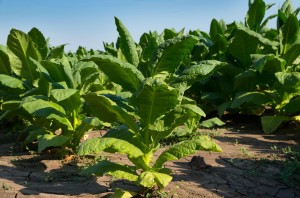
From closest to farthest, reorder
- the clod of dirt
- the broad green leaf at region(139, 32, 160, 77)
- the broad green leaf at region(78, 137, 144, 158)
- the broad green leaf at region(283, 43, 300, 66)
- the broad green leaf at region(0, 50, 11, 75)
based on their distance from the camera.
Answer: the broad green leaf at region(78, 137, 144, 158) → the broad green leaf at region(139, 32, 160, 77) → the clod of dirt → the broad green leaf at region(283, 43, 300, 66) → the broad green leaf at region(0, 50, 11, 75)

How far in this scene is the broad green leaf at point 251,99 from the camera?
502 centimetres

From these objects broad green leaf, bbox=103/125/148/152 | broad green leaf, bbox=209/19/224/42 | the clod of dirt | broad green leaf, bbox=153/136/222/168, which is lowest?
the clod of dirt

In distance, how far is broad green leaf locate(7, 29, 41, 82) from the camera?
4441 mm

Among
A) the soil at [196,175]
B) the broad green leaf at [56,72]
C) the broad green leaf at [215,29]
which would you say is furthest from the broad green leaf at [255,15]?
the broad green leaf at [56,72]

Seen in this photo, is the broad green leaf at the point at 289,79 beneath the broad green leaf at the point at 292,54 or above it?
beneath

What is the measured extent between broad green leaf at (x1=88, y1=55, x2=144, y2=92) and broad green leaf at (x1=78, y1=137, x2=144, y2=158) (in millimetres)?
534

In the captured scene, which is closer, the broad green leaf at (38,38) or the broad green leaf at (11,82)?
the broad green leaf at (11,82)

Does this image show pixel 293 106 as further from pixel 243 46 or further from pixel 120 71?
pixel 120 71

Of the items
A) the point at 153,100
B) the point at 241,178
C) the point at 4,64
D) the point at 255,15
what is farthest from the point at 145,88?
the point at 255,15

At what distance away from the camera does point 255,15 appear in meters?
6.00

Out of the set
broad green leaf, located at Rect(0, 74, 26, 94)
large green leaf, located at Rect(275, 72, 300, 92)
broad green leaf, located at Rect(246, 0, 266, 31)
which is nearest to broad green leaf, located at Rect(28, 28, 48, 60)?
broad green leaf, located at Rect(0, 74, 26, 94)

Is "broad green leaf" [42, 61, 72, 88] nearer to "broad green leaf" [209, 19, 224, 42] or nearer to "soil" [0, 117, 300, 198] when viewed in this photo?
"soil" [0, 117, 300, 198]

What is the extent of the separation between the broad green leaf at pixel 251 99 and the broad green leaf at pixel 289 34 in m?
0.70

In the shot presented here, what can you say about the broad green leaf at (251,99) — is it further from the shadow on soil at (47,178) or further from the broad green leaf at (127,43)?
the shadow on soil at (47,178)
